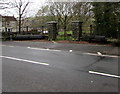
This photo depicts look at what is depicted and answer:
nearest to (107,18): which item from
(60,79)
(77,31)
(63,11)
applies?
(77,31)

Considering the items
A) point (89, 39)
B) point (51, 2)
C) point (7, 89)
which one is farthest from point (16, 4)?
point (7, 89)

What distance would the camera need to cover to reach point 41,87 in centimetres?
461

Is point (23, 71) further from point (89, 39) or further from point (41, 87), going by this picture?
point (89, 39)

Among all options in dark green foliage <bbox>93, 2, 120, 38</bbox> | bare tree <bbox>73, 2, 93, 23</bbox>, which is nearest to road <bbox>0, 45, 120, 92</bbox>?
dark green foliage <bbox>93, 2, 120, 38</bbox>

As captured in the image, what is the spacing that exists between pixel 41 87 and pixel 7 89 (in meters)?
0.99

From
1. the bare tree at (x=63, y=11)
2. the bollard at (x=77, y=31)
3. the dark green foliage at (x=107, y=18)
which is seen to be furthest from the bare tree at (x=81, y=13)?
the dark green foliage at (x=107, y=18)

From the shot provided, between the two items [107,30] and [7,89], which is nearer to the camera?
[7,89]

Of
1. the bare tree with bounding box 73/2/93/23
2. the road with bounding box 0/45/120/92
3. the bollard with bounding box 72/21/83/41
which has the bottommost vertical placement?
the road with bounding box 0/45/120/92

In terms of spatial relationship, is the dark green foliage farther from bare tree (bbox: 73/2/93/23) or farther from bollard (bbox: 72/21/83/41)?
bare tree (bbox: 73/2/93/23)

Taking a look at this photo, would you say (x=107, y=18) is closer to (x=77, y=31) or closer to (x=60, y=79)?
(x=77, y=31)

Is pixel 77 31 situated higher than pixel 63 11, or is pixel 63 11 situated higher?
pixel 63 11

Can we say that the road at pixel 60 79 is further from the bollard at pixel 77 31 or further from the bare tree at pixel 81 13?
the bare tree at pixel 81 13

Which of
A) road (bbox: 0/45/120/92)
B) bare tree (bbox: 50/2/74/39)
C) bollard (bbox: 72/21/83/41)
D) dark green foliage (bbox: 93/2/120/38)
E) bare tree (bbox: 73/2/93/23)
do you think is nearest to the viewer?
road (bbox: 0/45/120/92)

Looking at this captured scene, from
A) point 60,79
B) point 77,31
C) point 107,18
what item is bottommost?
point 60,79
